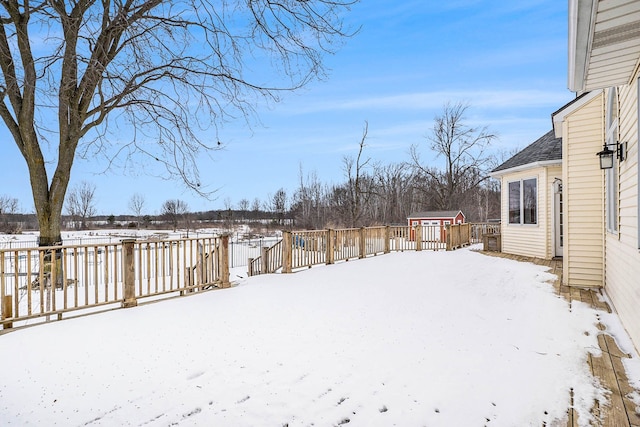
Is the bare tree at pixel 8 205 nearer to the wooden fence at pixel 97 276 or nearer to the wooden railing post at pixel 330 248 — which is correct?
the wooden fence at pixel 97 276

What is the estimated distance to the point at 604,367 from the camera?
286cm

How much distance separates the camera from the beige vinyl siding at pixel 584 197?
5.71 m

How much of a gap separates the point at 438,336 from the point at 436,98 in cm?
2496

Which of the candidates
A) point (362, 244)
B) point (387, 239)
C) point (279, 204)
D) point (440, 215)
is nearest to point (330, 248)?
point (362, 244)

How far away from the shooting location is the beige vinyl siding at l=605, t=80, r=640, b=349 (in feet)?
10.5

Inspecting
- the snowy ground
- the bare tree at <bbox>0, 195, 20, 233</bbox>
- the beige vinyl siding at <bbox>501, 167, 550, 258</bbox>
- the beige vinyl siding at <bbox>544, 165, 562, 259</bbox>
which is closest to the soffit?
the snowy ground

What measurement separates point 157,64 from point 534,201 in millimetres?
9717

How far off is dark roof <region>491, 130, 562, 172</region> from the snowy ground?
Result: 218 inches

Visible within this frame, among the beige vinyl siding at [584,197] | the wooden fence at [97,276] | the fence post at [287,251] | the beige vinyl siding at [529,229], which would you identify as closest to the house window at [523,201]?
the beige vinyl siding at [529,229]

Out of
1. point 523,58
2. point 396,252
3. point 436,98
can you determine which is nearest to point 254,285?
point 396,252

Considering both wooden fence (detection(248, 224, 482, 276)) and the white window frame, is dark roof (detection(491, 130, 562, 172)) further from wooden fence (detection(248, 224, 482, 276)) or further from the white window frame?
wooden fence (detection(248, 224, 482, 276))

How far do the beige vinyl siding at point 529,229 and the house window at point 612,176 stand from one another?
169 inches

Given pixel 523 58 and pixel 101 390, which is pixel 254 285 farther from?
pixel 523 58

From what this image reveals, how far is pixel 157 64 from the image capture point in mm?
5691
